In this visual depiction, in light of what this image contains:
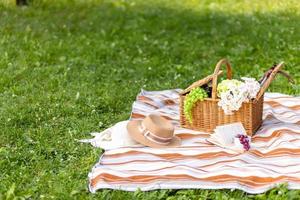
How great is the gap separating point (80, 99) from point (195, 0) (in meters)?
6.70

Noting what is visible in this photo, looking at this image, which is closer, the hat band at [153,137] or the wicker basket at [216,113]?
the hat band at [153,137]

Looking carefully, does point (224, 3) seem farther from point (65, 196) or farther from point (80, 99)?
point (65, 196)

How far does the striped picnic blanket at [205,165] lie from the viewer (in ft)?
16.8

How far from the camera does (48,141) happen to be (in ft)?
20.3

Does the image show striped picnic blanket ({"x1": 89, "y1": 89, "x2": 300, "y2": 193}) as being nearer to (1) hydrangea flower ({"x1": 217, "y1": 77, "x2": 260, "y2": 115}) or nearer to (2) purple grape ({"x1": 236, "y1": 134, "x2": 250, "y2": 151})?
(2) purple grape ({"x1": 236, "y1": 134, "x2": 250, "y2": 151})

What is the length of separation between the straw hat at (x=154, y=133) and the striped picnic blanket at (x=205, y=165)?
11 cm

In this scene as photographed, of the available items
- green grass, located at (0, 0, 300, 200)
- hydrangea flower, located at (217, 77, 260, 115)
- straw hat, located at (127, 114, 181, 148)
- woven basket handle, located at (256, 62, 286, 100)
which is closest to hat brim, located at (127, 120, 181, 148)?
straw hat, located at (127, 114, 181, 148)

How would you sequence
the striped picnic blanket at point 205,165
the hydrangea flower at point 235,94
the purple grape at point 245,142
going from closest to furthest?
1. the striped picnic blanket at point 205,165
2. the purple grape at point 245,142
3. the hydrangea flower at point 235,94

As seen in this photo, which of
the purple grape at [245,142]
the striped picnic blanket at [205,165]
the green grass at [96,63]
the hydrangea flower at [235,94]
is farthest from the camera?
the hydrangea flower at [235,94]

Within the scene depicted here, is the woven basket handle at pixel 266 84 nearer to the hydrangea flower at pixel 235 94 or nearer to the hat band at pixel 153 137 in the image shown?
the hydrangea flower at pixel 235 94

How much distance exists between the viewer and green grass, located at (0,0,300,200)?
554cm

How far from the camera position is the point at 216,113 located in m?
6.24

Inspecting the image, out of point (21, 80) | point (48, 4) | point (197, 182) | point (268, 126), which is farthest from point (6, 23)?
point (197, 182)

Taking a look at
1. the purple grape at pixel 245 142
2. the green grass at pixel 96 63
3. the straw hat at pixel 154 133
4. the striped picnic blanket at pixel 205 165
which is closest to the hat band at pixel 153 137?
the straw hat at pixel 154 133
